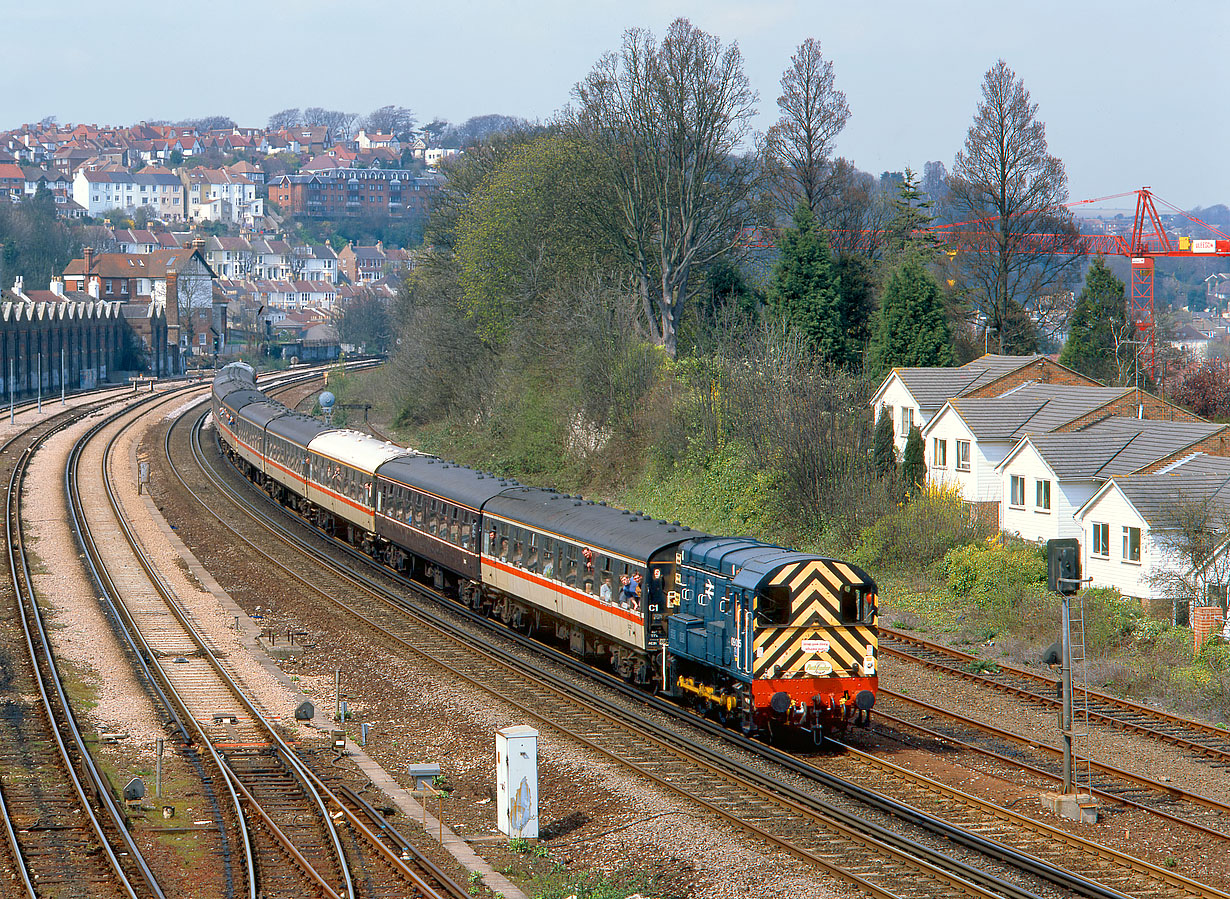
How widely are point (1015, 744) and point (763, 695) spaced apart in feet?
14.4

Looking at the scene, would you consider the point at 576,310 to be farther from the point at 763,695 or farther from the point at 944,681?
the point at 763,695

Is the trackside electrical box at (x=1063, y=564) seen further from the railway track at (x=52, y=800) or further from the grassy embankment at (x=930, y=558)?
the railway track at (x=52, y=800)

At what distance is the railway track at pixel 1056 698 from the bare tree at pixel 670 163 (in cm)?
2623

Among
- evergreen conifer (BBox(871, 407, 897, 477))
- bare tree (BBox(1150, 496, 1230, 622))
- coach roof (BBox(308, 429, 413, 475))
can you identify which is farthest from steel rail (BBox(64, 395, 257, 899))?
bare tree (BBox(1150, 496, 1230, 622))

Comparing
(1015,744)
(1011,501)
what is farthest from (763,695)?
(1011,501)

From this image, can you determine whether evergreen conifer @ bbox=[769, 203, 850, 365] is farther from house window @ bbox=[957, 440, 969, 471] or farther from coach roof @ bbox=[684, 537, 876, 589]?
coach roof @ bbox=[684, 537, 876, 589]

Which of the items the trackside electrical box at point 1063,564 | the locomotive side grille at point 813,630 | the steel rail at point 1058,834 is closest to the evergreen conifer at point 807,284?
the locomotive side grille at point 813,630

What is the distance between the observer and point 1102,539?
34.3m

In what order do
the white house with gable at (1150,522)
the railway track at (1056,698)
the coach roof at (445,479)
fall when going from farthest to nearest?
1. the white house with gable at (1150,522)
2. the coach roof at (445,479)
3. the railway track at (1056,698)

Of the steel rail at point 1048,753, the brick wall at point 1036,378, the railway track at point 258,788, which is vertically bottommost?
the steel rail at point 1048,753

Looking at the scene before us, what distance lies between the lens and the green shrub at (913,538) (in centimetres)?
3412

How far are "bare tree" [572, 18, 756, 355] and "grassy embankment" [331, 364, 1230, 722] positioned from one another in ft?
22.6

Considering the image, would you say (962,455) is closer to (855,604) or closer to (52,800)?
(855,604)

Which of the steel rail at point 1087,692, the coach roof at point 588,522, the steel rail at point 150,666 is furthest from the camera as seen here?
the coach roof at point 588,522
